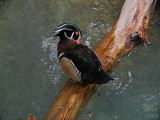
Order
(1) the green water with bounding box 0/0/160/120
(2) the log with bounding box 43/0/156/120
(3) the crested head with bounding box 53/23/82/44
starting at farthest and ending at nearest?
(1) the green water with bounding box 0/0/160/120, (3) the crested head with bounding box 53/23/82/44, (2) the log with bounding box 43/0/156/120

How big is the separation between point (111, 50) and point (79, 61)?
0.68 metres

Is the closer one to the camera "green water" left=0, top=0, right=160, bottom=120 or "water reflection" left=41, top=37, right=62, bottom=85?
"green water" left=0, top=0, right=160, bottom=120

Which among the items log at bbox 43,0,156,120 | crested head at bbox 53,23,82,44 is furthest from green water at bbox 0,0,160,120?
crested head at bbox 53,23,82,44

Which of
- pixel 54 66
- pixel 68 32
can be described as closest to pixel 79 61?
pixel 68 32

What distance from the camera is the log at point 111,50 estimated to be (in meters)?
2.11

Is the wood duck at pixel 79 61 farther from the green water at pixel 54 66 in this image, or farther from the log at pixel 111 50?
the green water at pixel 54 66

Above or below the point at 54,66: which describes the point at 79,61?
above

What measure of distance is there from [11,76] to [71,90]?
1.57m

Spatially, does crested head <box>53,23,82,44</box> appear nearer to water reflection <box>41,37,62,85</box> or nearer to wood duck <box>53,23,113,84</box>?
wood duck <box>53,23,113,84</box>

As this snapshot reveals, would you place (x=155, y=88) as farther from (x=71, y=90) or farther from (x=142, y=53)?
(x=71, y=90)

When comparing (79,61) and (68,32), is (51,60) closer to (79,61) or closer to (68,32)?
(68,32)

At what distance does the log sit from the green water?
2.53 feet

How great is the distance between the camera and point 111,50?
2.70 metres

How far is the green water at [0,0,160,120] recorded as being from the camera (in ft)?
10.1
